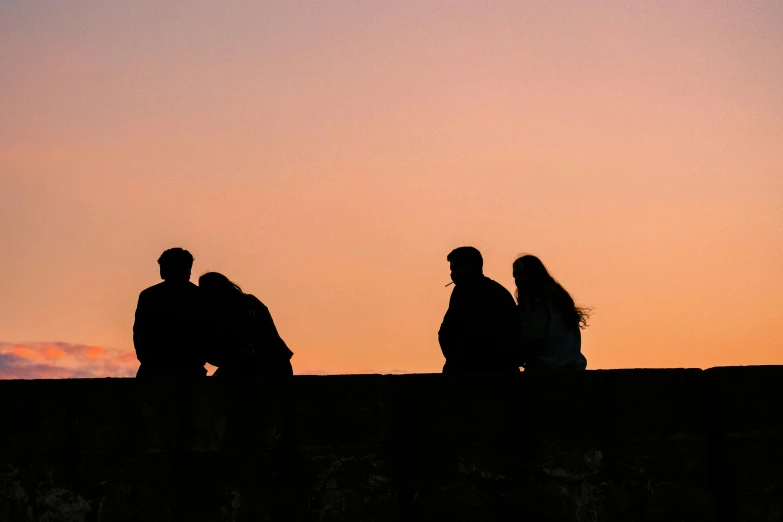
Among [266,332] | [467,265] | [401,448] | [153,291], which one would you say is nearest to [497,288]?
[467,265]

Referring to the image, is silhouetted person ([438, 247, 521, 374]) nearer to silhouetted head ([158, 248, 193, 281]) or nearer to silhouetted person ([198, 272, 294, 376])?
silhouetted person ([198, 272, 294, 376])

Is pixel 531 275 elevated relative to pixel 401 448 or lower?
elevated

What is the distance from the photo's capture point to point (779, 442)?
7738mm

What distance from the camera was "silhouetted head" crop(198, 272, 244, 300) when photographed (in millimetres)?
8703

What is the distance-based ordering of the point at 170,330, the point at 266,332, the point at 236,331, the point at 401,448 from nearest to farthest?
the point at 401,448, the point at 170,330, the point at 236,331, the point at 266,332

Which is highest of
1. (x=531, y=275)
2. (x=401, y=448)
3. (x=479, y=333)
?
(x=531, y=275)

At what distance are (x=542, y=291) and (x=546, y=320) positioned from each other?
19cm

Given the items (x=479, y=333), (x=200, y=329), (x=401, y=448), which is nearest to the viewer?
(x=401, y=448)

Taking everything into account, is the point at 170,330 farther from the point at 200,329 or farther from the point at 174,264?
the point at 174,264

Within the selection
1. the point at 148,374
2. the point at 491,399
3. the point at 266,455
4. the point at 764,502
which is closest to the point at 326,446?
the point at 266,455

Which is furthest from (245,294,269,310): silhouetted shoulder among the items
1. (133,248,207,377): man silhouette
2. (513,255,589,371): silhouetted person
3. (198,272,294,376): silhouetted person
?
(513,255,589,371): silhouetted person

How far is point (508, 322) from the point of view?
7949 mm

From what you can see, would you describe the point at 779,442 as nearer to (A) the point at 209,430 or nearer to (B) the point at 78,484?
(A) the point at 209,430

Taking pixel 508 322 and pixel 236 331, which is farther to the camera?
pixel 236 331
